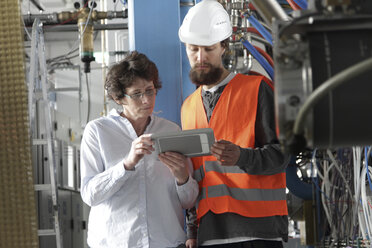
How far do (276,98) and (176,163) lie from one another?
122 centimetres

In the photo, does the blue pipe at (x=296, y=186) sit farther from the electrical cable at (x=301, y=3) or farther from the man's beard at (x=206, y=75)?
the electrical cable at (x=301, y=3)

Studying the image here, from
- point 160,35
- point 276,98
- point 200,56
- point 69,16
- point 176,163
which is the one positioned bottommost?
point 176,163

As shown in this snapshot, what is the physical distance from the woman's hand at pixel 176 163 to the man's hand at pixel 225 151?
140 mm

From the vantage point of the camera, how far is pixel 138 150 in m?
1.82

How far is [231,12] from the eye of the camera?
7.33 feet

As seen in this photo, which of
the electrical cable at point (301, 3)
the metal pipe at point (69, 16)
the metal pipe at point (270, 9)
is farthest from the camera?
the metal pipe at point (69, 16)

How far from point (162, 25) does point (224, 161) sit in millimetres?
946

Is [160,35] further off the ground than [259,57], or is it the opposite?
[160,35]

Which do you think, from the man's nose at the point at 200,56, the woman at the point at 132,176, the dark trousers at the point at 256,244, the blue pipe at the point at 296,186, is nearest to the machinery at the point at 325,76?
the woman at the point at 132,176

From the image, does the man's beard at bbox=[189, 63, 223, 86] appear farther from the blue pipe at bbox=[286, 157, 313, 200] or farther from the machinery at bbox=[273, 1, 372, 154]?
the machinery at bbox=[273, 1, 372, 154]

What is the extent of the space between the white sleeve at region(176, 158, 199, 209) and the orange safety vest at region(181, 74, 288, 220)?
1.6 inches

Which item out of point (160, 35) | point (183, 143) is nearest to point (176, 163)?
point (183, 143)

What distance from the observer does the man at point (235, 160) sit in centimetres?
Answer: 189

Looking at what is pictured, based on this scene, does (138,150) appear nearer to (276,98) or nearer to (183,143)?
(183,143)
